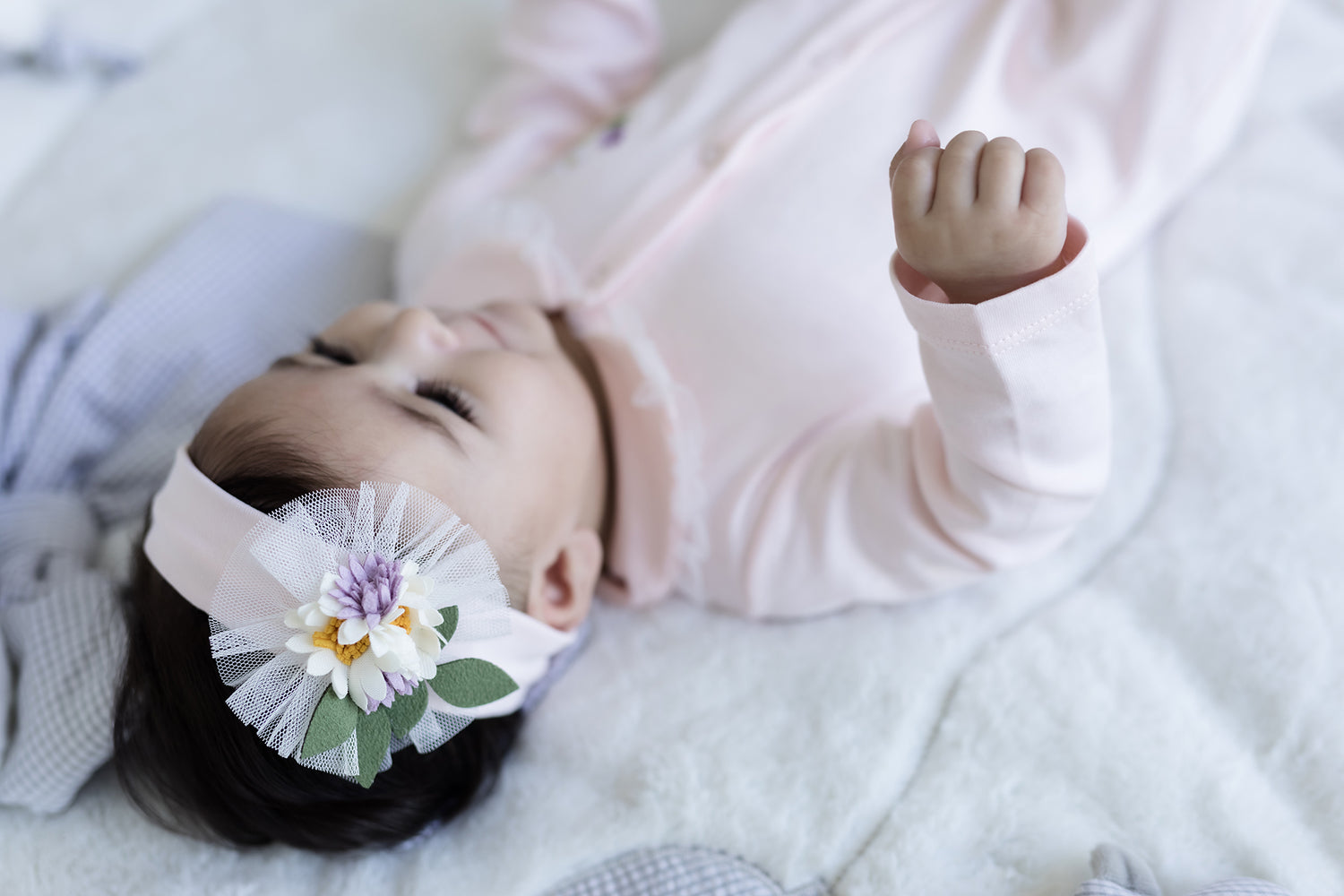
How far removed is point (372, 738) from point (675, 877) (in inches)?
12.1

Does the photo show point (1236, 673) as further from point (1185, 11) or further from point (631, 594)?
point (1185, 11)

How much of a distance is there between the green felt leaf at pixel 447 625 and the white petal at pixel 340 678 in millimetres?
65

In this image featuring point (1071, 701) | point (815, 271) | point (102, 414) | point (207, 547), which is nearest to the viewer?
point (207, 547)

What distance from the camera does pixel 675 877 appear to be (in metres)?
0.83

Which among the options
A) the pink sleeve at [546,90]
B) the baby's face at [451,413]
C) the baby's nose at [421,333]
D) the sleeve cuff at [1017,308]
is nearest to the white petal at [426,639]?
the baby's face at [451,413]

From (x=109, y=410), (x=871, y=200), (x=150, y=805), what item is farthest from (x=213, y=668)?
(x=871, y=200)

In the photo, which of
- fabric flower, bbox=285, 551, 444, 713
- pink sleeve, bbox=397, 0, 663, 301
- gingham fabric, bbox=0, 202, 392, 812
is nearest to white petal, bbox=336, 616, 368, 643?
fabric flower, bbox=285, 551, 444, 713

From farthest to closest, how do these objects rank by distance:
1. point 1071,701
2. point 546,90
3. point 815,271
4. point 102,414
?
point 546,90, point 102,414, point 815,271, point 1071,701

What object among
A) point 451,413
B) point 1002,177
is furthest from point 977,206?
point 451,413

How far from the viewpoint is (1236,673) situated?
2.85ft

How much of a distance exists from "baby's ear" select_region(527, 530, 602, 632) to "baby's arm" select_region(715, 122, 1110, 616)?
0.16m

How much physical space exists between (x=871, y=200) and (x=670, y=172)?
0.75 ft

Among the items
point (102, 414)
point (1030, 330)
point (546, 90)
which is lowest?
point (102, 414)

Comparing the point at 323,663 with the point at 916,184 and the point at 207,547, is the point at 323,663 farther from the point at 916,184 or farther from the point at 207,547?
the point at 916,184
